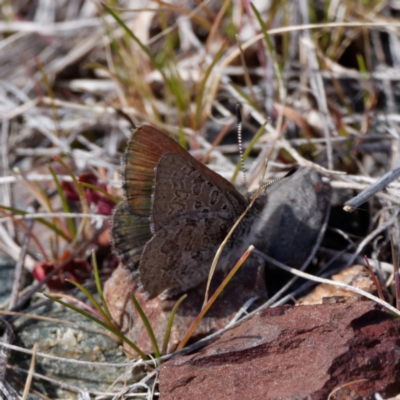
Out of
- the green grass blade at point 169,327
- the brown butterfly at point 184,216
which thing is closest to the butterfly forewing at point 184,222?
the brown butterfly at point 184,216

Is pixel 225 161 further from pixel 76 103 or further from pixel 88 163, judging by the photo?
pixel 76 103

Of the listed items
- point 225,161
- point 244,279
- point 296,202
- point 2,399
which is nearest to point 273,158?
point 225,161

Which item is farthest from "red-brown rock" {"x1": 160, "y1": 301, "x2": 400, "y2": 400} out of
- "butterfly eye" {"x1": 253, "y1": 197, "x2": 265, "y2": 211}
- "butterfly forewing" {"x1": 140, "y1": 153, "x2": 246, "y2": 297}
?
"butterfly eye" {"x1": 253, "y1": 197, "x2": 265, "y2": 211}

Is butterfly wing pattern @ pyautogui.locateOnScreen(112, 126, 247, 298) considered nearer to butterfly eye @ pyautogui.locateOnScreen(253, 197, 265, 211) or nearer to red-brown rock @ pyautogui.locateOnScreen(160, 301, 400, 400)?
butterfly eye @ pyautogui.locateOnScreen(253, 197, 265, 211)

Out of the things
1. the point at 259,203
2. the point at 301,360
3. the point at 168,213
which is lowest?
the point at 301,360

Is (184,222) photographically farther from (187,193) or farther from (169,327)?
(169,327)

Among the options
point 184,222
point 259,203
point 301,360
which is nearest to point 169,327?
point 184,222
